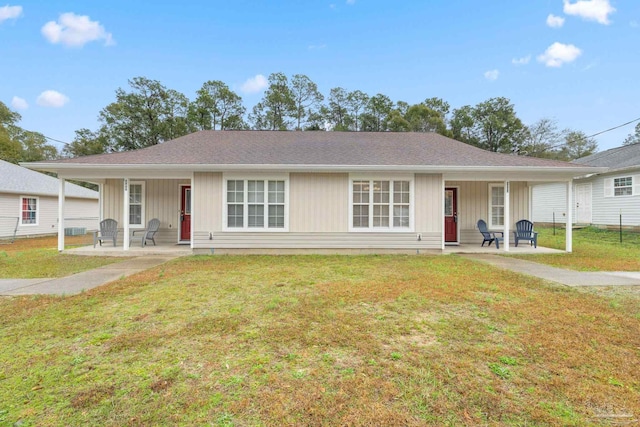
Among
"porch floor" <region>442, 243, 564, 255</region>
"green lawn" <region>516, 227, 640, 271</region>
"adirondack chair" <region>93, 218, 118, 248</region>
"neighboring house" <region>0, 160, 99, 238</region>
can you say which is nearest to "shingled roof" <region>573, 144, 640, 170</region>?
"green lawn" <region>516, 227, 640, 271</region>

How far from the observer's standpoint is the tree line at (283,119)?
88.3 feet

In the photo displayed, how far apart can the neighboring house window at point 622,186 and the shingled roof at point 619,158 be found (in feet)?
2.11

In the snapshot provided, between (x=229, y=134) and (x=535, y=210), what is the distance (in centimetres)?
2046

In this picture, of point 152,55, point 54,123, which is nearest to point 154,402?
point 152,55

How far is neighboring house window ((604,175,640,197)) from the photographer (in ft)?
46.5

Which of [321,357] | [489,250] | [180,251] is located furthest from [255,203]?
[489,250]

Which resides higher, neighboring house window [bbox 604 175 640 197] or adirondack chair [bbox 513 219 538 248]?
neighboring house window [bbox 604 175 640 197]

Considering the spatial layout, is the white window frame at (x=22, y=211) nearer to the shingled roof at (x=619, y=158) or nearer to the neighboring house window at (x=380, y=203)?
the neighboring house window at (x=380, y=203)

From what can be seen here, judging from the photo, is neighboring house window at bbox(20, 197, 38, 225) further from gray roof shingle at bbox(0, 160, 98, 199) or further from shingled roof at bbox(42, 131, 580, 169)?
shingled roof at bbox(42, 131, 580, 169)

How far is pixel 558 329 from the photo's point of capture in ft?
11.2

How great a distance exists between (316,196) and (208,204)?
129 inches

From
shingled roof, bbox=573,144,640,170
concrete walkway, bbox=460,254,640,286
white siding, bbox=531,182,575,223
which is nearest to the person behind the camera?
concrete walkway, bbox=460,254,640,286

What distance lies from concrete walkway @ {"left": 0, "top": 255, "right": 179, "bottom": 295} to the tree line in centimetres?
2226

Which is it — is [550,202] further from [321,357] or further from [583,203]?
[321,357]
